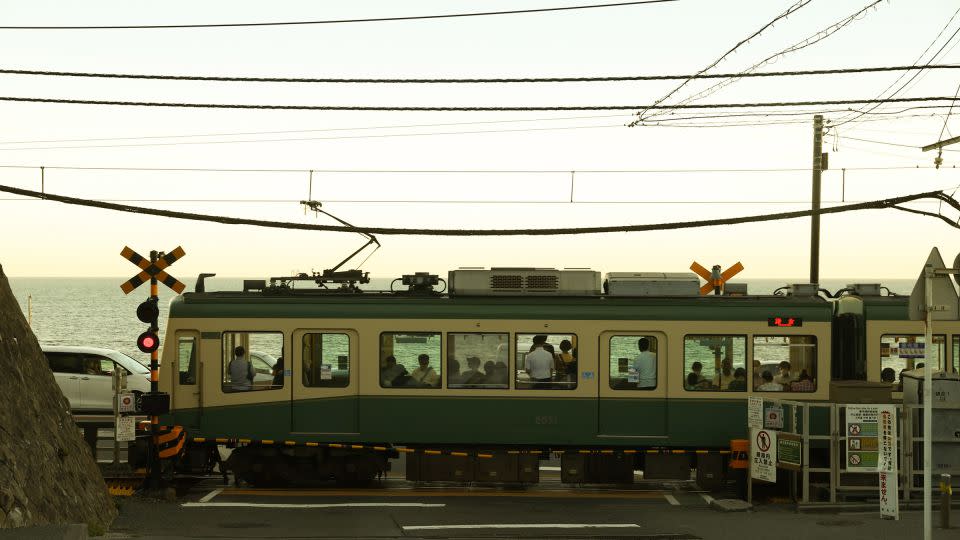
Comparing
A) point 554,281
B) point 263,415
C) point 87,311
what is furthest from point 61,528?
point 87,311

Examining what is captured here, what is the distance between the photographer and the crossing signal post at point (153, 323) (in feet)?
62.3

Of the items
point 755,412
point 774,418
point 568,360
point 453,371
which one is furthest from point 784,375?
point 453,371

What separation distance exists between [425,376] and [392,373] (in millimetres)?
532

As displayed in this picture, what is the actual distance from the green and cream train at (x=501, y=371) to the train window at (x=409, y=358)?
0.02 metres

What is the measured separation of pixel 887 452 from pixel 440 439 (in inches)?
271

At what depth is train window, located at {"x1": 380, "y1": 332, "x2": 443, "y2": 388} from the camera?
19.7 m

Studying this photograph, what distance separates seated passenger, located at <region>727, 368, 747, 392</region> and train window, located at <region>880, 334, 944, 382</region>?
218cm

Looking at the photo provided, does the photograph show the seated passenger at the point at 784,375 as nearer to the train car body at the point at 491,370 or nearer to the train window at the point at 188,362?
the train car body at the point at 491,370

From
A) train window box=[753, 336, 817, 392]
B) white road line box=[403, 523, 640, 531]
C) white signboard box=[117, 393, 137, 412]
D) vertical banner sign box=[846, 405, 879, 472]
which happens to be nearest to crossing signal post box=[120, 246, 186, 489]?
white signboard box=[117, 393, 137, 412]

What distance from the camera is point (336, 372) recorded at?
64.6 ft

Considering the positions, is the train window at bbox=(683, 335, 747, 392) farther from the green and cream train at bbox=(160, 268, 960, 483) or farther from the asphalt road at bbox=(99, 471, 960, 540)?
the asphalt road at bbox=(99, 471, 960, 540)

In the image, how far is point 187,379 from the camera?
19.8m

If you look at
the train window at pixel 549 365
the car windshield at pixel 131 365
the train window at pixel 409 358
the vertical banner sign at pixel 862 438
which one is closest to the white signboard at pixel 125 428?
the train window at pixel 409 358

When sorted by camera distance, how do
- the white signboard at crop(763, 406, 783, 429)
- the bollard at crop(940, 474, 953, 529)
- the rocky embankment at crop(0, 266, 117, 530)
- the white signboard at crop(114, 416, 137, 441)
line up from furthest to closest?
the white signboard at crop(114, 416, 137, 441) < the white signboard at crop(763, 406, 783, 429) < the bollard at crop(940, 474, 953, 529) < the rocky embankment at crop(0, 266, 117, 530)
